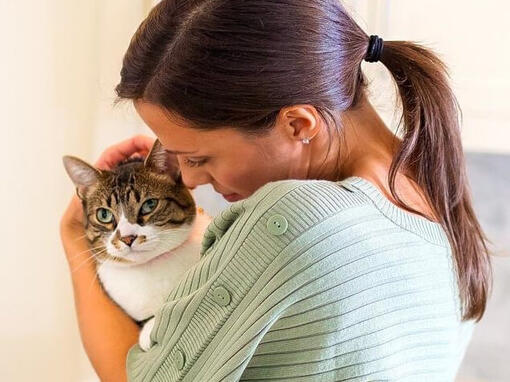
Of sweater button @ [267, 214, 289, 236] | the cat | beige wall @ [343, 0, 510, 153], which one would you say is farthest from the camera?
beige wall @ [343, 0, 510, 153]

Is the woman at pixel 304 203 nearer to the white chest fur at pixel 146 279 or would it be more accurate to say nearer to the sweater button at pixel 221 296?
the sweater button at pixel 221 296

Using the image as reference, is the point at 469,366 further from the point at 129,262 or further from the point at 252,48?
the point at 252,48

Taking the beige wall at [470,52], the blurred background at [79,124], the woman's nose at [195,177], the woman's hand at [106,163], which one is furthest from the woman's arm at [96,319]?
the beige wall at [470,52]

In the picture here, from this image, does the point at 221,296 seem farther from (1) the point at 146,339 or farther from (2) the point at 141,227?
(2) the point at 141,227

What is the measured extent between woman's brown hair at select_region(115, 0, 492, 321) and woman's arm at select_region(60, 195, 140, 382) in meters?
0.36

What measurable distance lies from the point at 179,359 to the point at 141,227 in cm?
35

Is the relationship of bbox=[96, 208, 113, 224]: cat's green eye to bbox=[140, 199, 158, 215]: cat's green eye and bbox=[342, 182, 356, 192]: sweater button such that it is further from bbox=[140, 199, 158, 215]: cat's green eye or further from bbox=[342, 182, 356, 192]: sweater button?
bbox=[342, 182, 356, 192]: sweater button

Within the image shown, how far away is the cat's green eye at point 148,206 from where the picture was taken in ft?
3.49

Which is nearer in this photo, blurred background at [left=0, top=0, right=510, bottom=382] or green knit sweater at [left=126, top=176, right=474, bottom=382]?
green knit sweater at [left=126, top=176, right=474, bottom=382]

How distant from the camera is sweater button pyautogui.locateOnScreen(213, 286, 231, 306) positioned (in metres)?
0.69

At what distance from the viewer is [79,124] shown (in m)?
1.57

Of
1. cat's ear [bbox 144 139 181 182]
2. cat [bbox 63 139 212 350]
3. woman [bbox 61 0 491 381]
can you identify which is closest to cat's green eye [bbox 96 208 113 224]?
cat [bbox 63 139 212 350]

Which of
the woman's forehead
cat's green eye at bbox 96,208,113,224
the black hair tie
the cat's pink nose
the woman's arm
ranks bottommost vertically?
the woman's arm

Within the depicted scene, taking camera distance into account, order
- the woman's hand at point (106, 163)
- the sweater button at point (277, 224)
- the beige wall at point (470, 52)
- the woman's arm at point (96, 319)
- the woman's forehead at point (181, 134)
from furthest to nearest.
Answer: the beige wall at point (470, 52) → the woman's hand at point (106, 163) → the woman's arm at point (96, 319) → the woman's forehead at point (181, 134) → the sweater button at point (277, 224)
